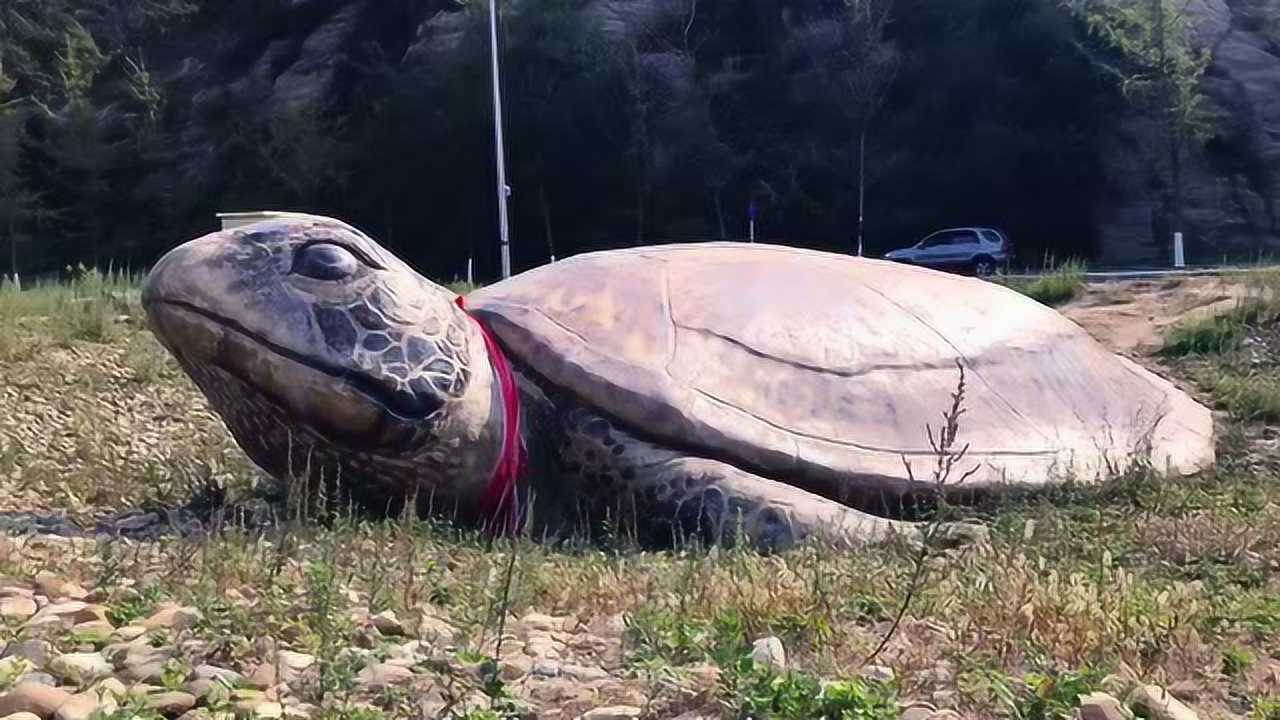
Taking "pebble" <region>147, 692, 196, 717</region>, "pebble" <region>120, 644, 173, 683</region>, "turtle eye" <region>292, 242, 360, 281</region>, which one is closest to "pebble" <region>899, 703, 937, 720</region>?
"pebble" <region>147, 692, 196, 717</region>

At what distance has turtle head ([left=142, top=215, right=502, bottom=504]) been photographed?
4535 millimetres

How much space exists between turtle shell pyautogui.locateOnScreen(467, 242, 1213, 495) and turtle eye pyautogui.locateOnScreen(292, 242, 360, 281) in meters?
0.73

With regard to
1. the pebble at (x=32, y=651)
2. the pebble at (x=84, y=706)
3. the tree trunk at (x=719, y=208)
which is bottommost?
the tree trunk at (x=719, y=208)

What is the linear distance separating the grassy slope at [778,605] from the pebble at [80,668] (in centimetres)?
16

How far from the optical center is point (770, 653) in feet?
8.95

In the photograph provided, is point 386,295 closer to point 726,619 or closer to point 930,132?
point 726,619

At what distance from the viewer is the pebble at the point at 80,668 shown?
2525 millimetres

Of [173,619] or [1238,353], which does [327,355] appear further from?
[1238,353]

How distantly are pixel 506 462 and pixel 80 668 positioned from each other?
2529 mm

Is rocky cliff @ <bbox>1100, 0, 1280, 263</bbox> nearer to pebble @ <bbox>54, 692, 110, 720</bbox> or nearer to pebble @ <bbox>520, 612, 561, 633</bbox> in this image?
pebble @ <bbox>520, 612, 561, 633</bbox>

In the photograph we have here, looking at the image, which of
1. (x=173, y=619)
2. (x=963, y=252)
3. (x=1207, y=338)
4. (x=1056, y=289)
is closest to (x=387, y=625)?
(x=173, y=619)

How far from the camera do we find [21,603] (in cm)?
306

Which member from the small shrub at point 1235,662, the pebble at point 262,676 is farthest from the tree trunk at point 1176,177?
the pebble at point 262,676

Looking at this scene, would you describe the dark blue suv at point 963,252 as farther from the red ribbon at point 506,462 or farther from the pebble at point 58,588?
the pebble at point 58,588
